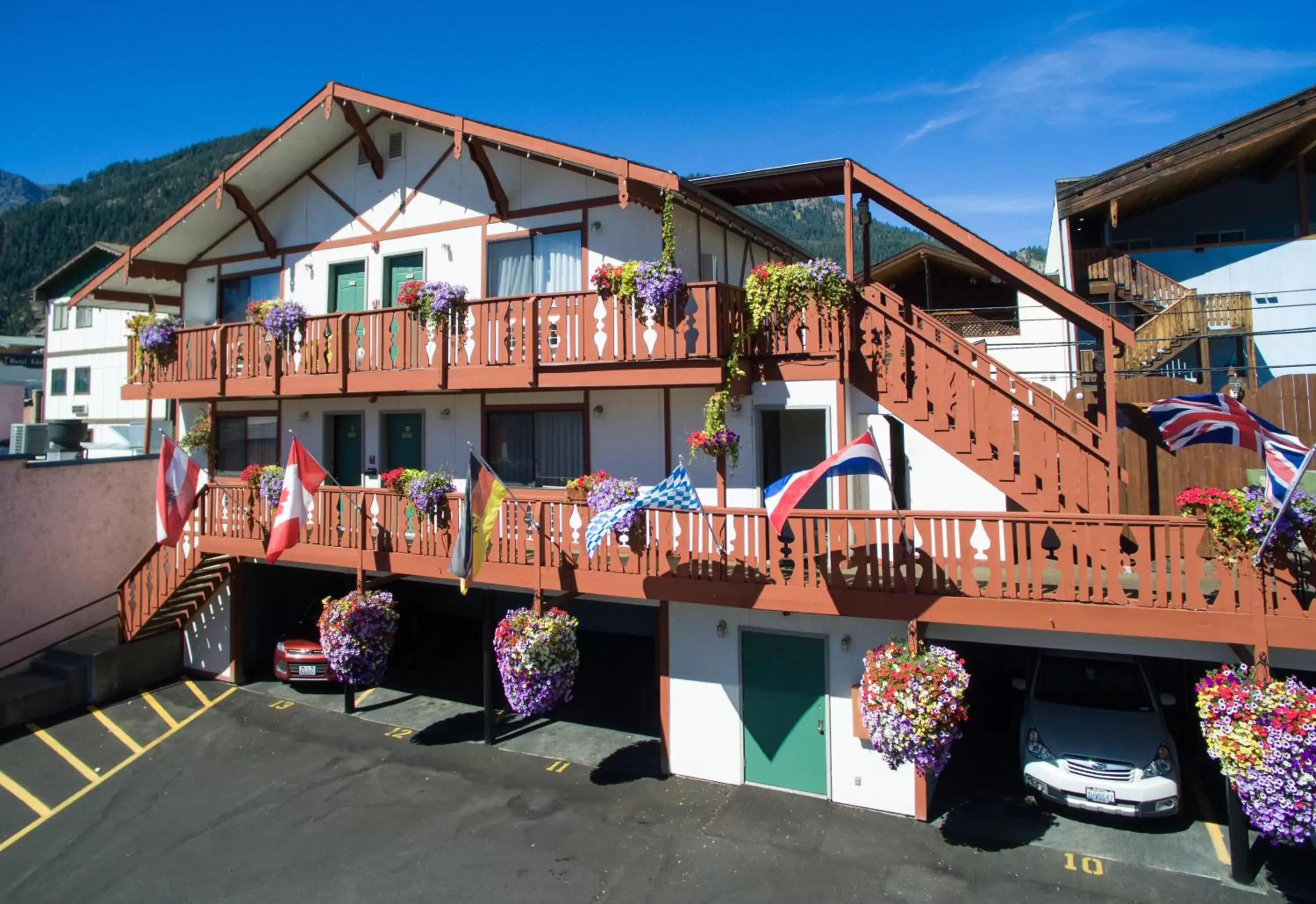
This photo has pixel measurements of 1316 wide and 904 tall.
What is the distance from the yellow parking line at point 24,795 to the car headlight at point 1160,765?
16.7 meters

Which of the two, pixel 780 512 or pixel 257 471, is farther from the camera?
pixel 257 471

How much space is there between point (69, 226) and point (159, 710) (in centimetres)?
13510

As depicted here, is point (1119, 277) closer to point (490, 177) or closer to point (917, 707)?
point (917, 707)

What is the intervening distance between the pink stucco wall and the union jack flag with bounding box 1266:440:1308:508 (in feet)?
75.0

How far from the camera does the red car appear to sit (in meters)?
16.9

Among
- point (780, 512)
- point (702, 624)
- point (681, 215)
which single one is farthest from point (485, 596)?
point (681, 215)

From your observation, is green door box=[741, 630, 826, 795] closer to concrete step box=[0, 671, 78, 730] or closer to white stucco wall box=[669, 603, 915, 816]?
white stucco wall box=[669, 603, 915, 816]

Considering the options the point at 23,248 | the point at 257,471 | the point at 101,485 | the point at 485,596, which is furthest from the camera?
the point at 23,248

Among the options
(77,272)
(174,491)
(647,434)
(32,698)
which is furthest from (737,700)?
(77,272)

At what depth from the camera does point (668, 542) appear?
11.7 m

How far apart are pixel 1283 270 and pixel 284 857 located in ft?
81.0

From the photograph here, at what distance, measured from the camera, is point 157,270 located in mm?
19562

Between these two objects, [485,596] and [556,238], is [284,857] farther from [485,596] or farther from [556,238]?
[556,238]

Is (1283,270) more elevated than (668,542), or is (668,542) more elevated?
(1283,270)
